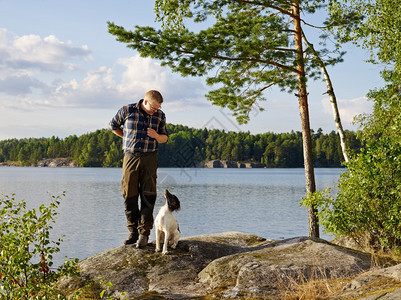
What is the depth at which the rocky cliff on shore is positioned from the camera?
5.26m

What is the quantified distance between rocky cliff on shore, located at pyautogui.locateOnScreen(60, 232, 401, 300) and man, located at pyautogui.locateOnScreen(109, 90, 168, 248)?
24.8 inches

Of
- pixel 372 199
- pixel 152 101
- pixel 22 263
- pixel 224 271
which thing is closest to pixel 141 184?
pixel 152 101

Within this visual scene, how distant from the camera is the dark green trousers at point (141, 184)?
6.54 metres

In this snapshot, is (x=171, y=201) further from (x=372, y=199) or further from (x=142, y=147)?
(x=372, y=199)

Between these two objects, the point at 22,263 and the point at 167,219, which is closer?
the point at 22,263

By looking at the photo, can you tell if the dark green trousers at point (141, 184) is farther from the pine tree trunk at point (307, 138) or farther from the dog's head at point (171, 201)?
the pine tree trunk at point (307, 138)

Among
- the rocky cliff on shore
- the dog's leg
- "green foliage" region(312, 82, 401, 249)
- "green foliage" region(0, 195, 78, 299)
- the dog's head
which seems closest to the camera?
"green foliage" region(0, 195, 78, 299)

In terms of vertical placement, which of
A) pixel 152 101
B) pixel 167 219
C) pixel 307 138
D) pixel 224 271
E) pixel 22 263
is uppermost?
pixel 152 101

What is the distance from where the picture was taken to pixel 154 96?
6504 mm

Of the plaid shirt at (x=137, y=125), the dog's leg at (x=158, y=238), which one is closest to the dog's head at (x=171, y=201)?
the dog's leg at (x=158, y=238)

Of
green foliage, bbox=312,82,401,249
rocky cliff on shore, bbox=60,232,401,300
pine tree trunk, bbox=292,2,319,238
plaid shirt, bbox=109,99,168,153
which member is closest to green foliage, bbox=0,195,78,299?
rocky cliff on shore, bbox=60,232,401,300

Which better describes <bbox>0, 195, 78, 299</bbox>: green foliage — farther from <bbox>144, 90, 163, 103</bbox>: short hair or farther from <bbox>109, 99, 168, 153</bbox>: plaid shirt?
<bbox>144, 90, 163, 103</bbox>: short hair

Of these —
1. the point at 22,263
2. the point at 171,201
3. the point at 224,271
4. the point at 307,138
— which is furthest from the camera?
the point at 307,138

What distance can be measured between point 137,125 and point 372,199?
4372 millimetres
